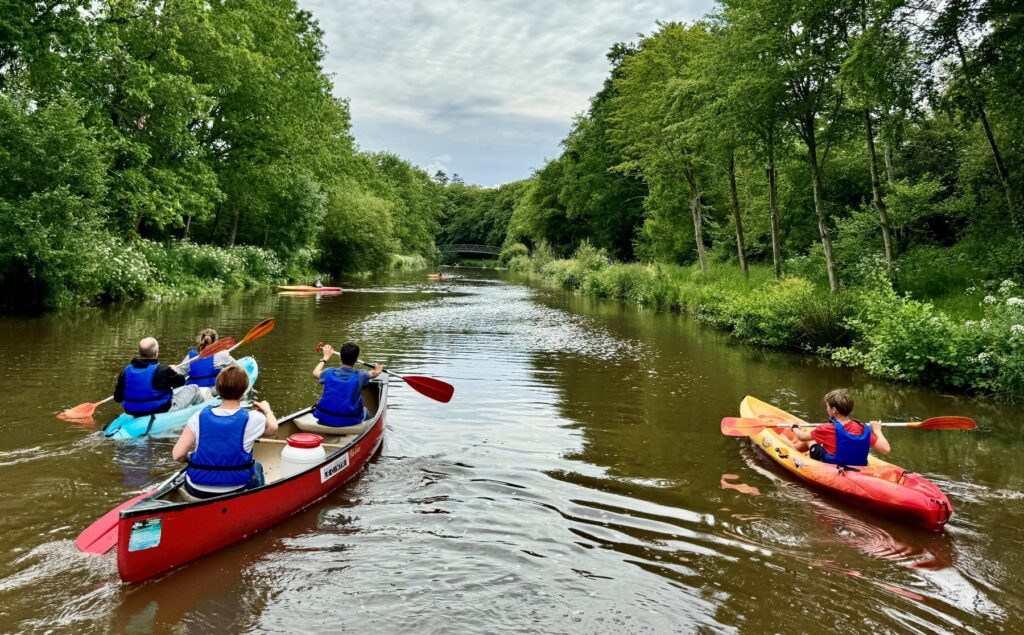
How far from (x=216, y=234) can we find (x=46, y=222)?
2243 centimetres

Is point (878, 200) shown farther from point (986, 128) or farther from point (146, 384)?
point (146, 384)

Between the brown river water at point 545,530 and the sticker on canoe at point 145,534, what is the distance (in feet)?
0.99

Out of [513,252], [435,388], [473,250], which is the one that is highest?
[473,250]

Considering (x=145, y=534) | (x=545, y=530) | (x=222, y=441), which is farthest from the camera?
(x=545, y=530)

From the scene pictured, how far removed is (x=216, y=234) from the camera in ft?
121

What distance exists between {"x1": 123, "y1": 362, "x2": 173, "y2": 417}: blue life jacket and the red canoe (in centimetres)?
175

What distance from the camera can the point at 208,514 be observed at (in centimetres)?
461

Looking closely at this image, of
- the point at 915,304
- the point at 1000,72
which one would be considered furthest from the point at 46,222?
the point at 1000,72

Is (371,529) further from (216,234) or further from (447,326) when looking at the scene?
(216,234)

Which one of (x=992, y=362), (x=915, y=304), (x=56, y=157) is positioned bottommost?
(x=992, y=362)

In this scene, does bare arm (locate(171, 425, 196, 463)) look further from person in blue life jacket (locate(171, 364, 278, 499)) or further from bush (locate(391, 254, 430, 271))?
bush (locate(391, 254, 430, 271))

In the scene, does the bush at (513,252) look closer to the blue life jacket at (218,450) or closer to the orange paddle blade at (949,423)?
the orange paddle blade at (949,423)

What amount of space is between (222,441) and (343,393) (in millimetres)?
2320

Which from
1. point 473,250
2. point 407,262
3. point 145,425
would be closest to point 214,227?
point 145,425
